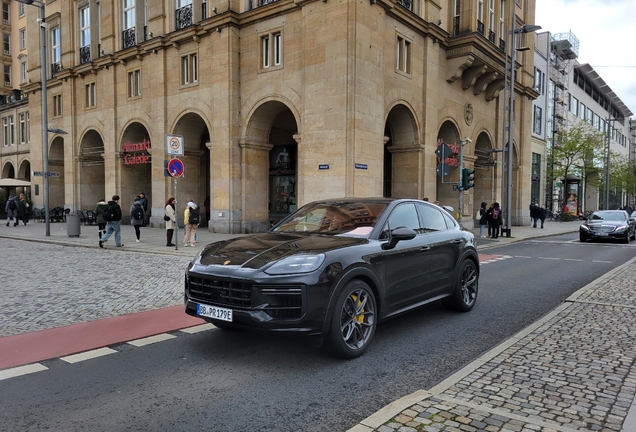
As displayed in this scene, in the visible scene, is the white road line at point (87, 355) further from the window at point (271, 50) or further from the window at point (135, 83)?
the window at point (135, 83)

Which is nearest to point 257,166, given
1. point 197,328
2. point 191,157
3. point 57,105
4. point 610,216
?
point 191,157

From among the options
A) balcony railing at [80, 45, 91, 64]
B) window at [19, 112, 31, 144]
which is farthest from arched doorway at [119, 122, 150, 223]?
window at [19, 112, 31, 144]

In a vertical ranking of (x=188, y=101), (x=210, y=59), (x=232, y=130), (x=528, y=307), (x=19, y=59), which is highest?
(x=19, y=59)

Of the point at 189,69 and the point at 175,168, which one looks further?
the point at 189,69

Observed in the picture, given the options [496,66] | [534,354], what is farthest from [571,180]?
[534,354]

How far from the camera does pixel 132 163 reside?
85.6ft

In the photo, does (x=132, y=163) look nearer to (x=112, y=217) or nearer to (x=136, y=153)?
(x=136, y=153)

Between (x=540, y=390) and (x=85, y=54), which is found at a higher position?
(x=85, y=54)

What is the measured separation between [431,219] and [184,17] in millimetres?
20748

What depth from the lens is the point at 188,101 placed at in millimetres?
22562

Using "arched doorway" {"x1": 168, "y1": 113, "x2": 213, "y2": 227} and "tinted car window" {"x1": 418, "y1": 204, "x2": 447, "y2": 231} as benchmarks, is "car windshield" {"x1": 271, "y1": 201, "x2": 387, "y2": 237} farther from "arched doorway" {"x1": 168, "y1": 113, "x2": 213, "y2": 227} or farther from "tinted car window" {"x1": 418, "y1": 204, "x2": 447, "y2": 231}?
"arched doorway" {"x1": 168, "y1": 113, "x2": 213, "y2": 227}

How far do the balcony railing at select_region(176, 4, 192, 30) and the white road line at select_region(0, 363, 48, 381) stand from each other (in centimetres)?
2080

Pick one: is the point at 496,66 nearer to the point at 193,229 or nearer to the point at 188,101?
the point at 188,101

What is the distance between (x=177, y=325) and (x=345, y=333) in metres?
2.54
